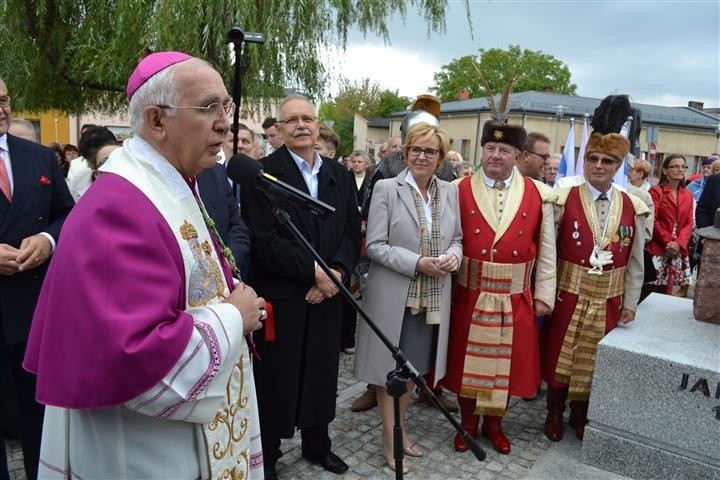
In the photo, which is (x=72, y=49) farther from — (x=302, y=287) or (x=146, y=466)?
(x=146, y=466)

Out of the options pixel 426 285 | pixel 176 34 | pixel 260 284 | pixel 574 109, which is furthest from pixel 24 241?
pixel 574 109

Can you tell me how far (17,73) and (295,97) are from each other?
687 centimetres

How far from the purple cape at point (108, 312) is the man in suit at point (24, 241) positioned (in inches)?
52.1

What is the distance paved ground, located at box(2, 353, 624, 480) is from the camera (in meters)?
3.38

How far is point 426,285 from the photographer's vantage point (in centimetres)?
345

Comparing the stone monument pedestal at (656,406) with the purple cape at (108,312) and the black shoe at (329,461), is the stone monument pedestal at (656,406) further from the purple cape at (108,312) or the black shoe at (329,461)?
the purple cape at (108,312)

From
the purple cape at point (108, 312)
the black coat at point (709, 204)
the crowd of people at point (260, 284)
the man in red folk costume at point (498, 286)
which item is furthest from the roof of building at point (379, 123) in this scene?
the purple cape at point (108, 312)

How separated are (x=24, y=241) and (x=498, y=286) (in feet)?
8.89

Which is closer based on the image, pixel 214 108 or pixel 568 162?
pixel 214 108

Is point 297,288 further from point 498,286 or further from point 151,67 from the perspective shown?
point 151,67

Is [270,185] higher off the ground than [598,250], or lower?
higher

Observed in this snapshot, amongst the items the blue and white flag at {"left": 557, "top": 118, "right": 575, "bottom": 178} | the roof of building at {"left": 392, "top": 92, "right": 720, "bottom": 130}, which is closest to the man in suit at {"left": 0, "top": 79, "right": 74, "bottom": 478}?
the blue and white flag at {"left": 557, "top": 118, "right": 575, "bottom": 178}

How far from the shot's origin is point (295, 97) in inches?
127

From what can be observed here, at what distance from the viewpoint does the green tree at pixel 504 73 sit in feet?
158
